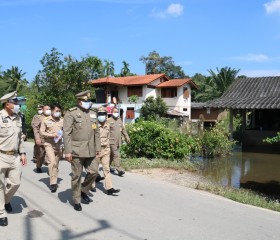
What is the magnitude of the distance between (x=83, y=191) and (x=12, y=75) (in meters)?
50.8

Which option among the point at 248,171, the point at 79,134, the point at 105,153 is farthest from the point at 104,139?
the point at 248,171

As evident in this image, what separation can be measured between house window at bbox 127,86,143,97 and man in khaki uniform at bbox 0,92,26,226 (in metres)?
36.3

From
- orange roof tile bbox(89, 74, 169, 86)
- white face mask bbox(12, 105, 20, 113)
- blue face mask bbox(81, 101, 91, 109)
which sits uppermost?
orange roof tile bbox(89, 74, 169, 86)

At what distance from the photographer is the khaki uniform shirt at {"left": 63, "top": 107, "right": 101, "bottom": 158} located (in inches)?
253

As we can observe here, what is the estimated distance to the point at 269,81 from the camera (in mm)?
25734

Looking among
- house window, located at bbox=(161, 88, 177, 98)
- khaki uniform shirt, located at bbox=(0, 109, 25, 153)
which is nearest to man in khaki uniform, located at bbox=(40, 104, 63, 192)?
khaki uniform shirt, located at bbox=(0, 109, 25, 153)

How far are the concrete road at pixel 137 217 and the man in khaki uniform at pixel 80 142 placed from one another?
0.47 m

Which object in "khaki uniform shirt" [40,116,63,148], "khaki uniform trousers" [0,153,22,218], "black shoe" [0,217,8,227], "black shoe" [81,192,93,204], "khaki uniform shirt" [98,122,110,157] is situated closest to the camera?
"black shoe" [0,217,8,227]

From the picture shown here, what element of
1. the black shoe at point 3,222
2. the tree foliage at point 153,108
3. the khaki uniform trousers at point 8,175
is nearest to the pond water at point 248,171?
the khaki uniform trousers at point 8,175

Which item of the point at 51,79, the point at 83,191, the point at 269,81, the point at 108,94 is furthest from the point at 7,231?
the point at 108,94

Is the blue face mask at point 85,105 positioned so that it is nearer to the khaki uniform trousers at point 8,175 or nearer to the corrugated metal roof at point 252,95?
the khaki uniform trousers at point 8,175

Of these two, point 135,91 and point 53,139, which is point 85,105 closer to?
point 53,139

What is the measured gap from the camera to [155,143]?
12930 millimetres

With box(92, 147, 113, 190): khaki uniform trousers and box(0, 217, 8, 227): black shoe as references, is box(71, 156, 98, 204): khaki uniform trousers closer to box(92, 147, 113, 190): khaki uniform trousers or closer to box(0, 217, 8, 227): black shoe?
box(92, 147, 113, 190): khaki uniform trousers
